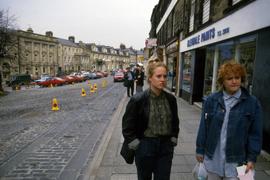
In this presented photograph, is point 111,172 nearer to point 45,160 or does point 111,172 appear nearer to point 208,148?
point 45,160

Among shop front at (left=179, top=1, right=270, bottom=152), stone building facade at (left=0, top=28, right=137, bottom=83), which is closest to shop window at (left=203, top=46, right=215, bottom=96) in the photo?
shop front at (left=179, top=1, right=270, bottom=152)

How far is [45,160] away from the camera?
17.9ft

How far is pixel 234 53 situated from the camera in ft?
26.1

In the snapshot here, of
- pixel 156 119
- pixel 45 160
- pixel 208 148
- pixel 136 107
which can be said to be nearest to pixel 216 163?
pixel 208 148

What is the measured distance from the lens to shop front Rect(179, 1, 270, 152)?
17.3 ft

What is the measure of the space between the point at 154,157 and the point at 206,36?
797 centimetres

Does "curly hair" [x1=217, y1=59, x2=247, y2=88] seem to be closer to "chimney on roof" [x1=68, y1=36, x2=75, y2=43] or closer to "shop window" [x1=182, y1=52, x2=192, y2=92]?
"shop window" [x1=182, y1=52, x2=192, y2=92]

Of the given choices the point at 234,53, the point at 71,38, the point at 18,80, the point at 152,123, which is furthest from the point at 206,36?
the point at 71,38

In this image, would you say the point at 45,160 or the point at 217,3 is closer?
the point at 45,160

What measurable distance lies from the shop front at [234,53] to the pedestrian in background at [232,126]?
0.55 m

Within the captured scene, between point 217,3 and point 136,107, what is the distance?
24.9ft

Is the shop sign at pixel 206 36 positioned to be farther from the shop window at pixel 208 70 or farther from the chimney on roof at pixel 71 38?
the chimney on roof at pixel 71 38

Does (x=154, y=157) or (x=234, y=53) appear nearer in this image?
(x=154, y=157)

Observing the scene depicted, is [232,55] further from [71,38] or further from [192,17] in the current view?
[71,38]
